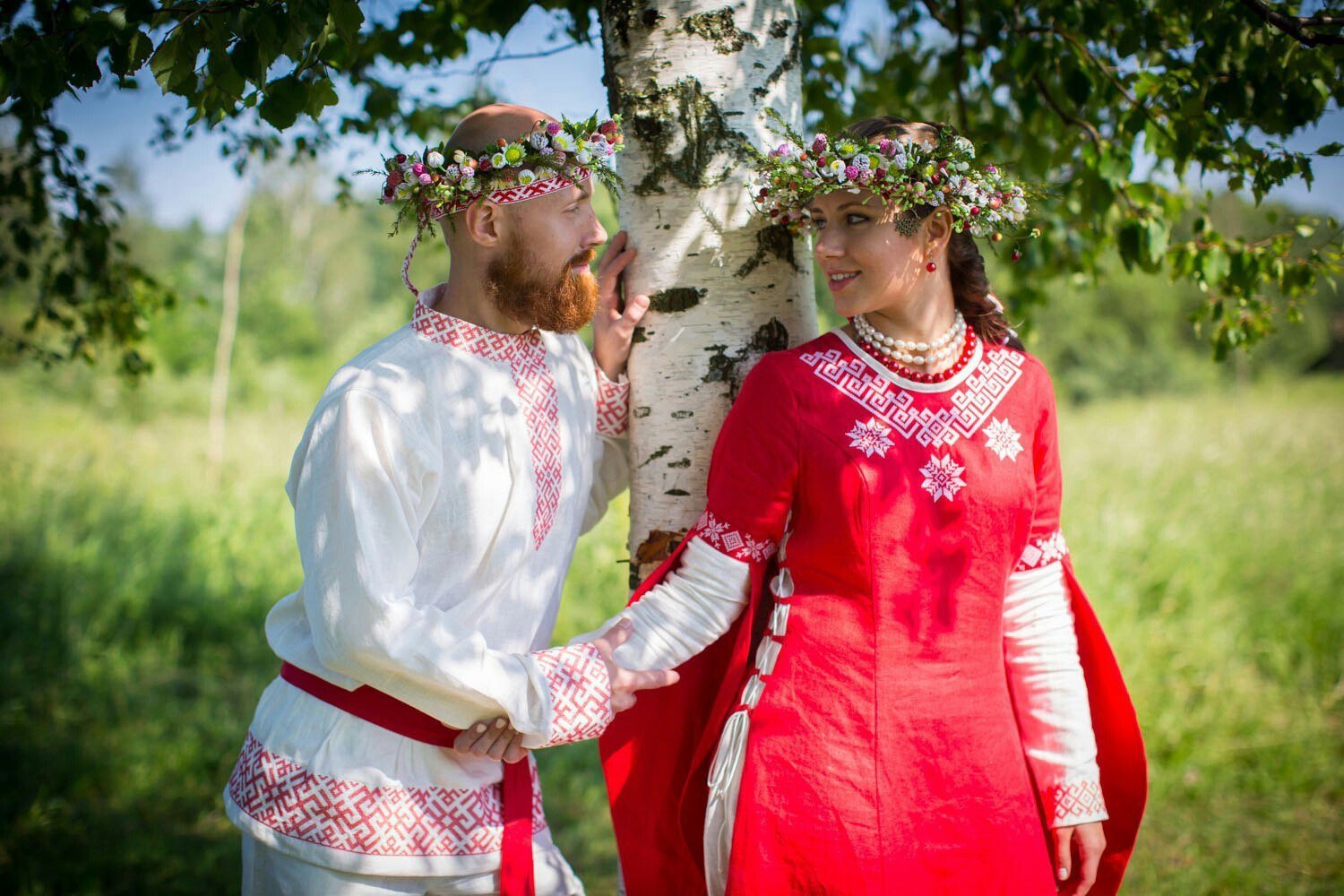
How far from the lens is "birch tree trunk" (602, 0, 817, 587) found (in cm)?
203

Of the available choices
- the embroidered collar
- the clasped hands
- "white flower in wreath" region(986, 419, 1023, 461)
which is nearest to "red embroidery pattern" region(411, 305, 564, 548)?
the embroidered collar

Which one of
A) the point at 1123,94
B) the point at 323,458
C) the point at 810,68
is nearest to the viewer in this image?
the point at 323,458

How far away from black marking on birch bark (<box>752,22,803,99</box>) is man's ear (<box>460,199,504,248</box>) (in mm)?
614

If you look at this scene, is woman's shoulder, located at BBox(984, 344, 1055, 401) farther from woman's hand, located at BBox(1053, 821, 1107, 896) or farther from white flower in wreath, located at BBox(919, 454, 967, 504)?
woman's hand, located at BBox(1053, 821, 1107, 896)

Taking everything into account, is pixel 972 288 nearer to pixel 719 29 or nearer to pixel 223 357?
pixel 719 29

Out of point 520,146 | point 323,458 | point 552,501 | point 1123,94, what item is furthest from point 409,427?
point 1123,94

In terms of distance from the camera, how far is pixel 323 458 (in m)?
1.76

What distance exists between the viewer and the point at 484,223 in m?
1.96

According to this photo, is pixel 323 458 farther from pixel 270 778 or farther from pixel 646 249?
pixel 646 249

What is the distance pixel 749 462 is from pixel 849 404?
0.23 m

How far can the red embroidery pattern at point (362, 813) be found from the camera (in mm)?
1821

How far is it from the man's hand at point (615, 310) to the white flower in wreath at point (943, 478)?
0.71m

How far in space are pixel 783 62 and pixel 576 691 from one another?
141cm

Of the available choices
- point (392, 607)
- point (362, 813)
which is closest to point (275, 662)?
point (362, 813)
